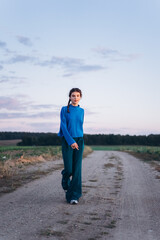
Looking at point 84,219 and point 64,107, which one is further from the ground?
point 64,107

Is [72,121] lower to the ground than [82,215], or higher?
higher

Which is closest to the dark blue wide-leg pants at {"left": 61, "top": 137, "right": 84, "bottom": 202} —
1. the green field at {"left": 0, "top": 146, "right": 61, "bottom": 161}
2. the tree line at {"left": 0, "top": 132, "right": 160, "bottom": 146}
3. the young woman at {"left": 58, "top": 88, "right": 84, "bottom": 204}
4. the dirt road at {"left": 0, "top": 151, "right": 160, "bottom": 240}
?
the young woman at {"left": 58, "top": 88, "right": 84, "bottom": 204}

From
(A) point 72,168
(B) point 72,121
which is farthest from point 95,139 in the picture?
(B) point 72,121

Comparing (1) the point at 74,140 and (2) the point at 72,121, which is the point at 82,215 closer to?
(1) the point at 74,140

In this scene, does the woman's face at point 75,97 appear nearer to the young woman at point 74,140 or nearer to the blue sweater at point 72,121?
the young woman at point 74,140

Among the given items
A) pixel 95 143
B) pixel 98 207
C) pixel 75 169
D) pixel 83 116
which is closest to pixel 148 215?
pixel 98 207

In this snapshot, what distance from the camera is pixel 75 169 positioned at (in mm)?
5707

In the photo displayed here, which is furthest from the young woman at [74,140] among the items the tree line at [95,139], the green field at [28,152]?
the tree line at [95,139]

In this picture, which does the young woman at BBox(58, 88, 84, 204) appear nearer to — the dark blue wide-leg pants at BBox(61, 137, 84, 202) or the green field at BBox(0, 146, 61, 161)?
the dark blue wide-leg pants at BBox(61, 137, 84, 202)

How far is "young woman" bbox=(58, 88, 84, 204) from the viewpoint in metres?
5.66

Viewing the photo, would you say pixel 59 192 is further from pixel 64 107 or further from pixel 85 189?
pixel 64 107

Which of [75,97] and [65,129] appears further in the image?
[75,97]

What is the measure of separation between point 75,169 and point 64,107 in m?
1.25

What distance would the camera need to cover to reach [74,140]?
566cm
